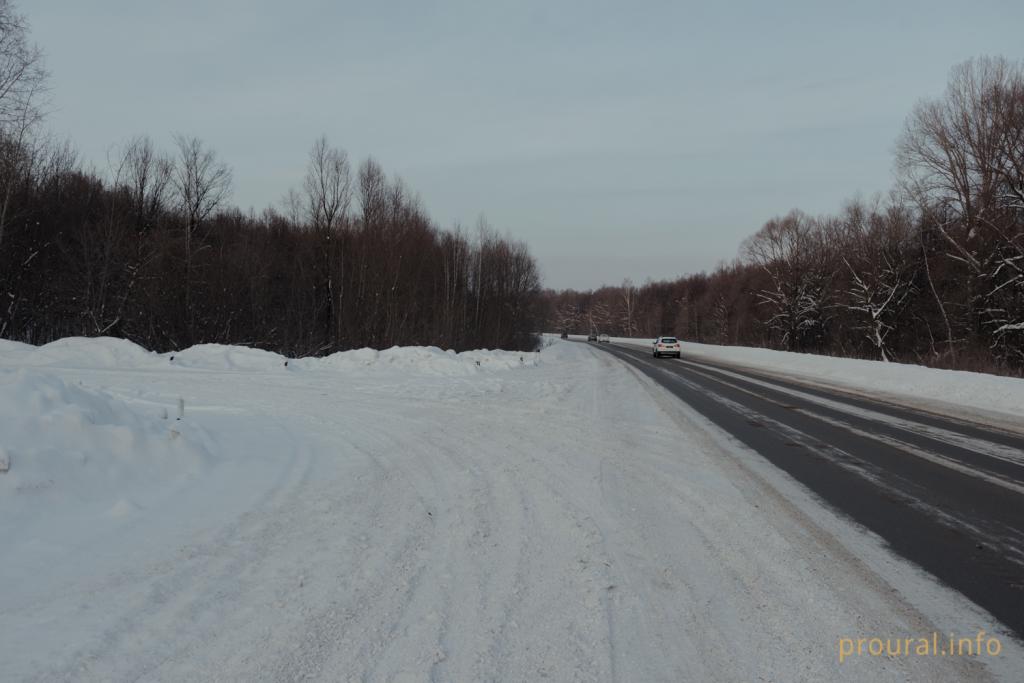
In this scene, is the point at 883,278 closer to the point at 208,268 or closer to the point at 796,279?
the point at 796,279

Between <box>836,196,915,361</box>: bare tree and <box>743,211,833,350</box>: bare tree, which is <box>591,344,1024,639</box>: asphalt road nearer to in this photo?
<box>836,196,915,361</box>: bare tree

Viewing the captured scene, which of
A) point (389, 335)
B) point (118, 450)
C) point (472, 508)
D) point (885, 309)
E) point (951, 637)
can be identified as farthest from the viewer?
point (885, 309)

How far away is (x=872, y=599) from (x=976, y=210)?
37859 mm

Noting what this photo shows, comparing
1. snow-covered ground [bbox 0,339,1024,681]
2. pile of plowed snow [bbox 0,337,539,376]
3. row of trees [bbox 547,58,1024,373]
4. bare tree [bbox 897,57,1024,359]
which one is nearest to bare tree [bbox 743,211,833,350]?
row of trees [bbox 547,58,1024,373]

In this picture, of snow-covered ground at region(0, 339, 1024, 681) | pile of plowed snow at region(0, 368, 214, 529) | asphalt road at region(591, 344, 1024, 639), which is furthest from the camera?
pile of plowed snow at region(0, 368, 214, 529)

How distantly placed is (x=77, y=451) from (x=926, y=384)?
21789mm

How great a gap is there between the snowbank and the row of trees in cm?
511

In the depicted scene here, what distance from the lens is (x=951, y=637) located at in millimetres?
3215

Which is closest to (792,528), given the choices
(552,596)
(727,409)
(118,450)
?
(552,596)

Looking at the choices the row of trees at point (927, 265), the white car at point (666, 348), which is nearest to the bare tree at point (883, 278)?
the row of trees at point (927, 265)

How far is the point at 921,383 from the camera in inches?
714

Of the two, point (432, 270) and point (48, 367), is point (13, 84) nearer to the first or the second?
point (48, 367)

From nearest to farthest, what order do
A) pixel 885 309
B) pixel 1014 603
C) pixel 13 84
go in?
pixel 1014 603 < pixel 13 84 < pixel 885 309

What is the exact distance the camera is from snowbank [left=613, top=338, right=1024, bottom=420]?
14359 mm
